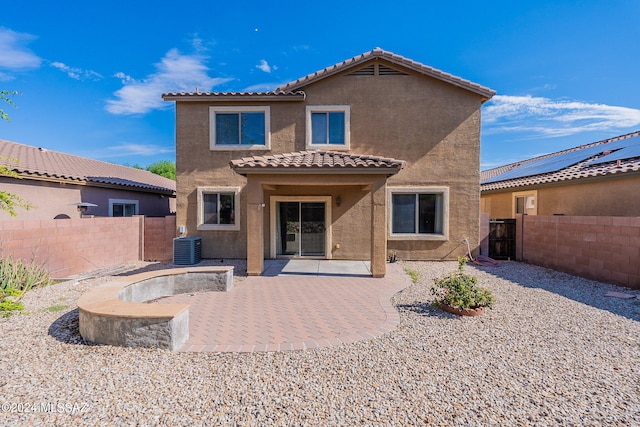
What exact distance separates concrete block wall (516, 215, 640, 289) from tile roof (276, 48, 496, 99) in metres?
6.04

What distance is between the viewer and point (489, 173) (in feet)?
97.9

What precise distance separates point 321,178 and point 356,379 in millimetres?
6736

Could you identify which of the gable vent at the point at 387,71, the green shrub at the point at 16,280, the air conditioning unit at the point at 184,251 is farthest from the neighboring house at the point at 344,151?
the green shrub at the point at 16,280

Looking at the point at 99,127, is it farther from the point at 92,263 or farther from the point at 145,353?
the point at 145,353

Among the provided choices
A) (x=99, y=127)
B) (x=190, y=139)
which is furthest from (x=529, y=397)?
(x=99, y=127)

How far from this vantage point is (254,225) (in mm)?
9938

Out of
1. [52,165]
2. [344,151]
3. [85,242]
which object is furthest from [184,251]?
[52,165]

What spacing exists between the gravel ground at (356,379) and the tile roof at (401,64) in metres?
9.91

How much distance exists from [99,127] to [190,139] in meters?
32.5

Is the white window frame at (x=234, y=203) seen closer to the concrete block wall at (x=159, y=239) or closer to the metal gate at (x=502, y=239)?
the concrete block wall at (x=159, y=239)

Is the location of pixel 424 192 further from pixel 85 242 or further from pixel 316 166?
pixel 85 242

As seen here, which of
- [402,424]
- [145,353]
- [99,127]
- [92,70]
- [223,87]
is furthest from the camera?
[99,127]

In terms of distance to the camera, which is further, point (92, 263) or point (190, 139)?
point (190, 139)

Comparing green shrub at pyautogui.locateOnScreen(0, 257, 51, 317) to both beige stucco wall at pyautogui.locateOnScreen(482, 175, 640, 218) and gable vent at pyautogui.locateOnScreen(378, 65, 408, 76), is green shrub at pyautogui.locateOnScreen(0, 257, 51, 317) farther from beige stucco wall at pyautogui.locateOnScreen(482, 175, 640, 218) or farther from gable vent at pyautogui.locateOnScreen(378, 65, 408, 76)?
beige stucco wall at pyautogui.locateOnScreen(482, 175, 640, 218)
